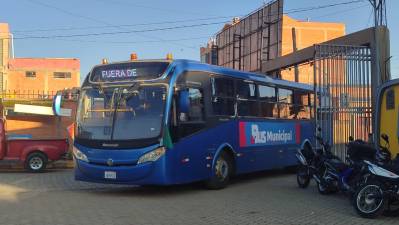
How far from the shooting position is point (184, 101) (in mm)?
12000

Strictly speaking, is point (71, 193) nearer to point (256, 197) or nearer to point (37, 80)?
point (256, 197)

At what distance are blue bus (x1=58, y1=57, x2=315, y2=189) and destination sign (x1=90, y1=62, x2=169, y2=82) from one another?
0.08ft

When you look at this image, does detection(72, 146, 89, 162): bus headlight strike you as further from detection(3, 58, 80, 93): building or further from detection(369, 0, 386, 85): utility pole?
Answer: detection(3, 58, 80, 93): building

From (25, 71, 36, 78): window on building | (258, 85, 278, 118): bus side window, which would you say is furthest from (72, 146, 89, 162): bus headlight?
(25, 71, 36, 78): window on building

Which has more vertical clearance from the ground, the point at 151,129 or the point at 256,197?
the point at 151,129

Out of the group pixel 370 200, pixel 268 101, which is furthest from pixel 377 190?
pixel 268 101

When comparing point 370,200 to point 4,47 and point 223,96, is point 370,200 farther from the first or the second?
point 4,47

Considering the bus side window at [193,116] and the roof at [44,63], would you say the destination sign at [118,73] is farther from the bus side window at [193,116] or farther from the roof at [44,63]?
the roof at [44,63]

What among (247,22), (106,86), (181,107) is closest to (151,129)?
(181,107)

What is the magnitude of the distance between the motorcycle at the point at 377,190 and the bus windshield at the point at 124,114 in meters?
4.33

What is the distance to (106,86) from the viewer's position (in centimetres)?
1238

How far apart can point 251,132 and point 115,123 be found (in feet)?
14.2

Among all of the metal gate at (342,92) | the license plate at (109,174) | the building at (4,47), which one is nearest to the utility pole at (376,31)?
the metal gate at (342,92)

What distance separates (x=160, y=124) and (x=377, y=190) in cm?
461
